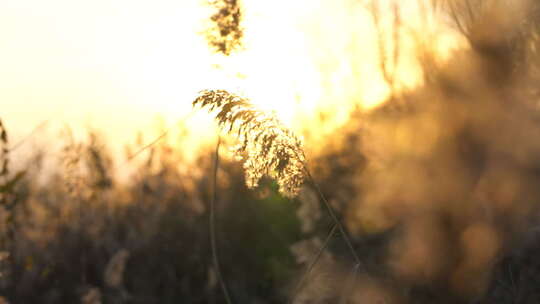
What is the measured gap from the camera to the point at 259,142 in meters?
1.44

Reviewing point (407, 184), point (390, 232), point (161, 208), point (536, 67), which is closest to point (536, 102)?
point (536, 67)

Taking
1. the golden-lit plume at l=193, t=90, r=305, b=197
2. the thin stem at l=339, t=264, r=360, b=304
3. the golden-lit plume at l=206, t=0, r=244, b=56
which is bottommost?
the thin stem at l=339, t=264, r=360, b=304

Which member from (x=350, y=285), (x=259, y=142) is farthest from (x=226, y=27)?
(x=350, y=285)

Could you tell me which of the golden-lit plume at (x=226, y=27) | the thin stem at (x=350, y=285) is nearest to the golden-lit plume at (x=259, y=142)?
the thin stem at (x=350, y=285)

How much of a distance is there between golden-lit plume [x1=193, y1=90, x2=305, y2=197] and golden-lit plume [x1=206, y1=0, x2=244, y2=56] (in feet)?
1.50

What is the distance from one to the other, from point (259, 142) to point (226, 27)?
0.61 meters

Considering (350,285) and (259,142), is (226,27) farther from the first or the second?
(350,285)

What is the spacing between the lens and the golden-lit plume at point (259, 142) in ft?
4.72

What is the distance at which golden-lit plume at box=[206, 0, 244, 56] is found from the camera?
1.88 metres

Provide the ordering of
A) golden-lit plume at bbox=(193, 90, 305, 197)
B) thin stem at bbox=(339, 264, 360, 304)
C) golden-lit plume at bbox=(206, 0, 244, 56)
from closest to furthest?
golden-lit plume at bbox=(193, 90, 305, 197) → thin stem at bbox=(339, 264, 360, 304) → golden-lit plume at bbox=(206, 0, 244, 56)

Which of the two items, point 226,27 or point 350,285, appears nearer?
point 350,285

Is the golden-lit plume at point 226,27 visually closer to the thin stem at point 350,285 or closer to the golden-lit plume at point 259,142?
the golden-lit plume at point 259,142

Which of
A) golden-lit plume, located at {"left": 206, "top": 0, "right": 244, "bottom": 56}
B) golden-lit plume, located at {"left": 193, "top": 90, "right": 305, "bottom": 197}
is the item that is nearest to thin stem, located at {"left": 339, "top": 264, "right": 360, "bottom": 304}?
golden-lit plume, located at {"left": 193, "top": 90, "right": 305, "bottom": 197}

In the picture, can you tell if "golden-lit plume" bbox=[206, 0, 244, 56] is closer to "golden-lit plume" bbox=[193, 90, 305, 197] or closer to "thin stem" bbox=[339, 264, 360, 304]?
"golden-lit plume" bbox=[193, 90, 305, 197]
